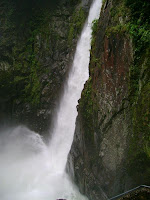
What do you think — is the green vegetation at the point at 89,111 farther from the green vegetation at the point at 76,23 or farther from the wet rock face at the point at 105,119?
the green vegetation at the point at 76,23

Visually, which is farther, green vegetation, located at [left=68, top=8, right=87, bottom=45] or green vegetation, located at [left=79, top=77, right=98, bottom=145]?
green vegetation, located at [left=68, top=8, right=87, bottom=45]

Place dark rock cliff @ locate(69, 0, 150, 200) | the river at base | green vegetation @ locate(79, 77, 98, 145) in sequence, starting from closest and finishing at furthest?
1. dark rock cliff @ locate(69, 0, 150, 200)
2. green vegetation @ locate(79, 77, 98, 145)
3. the river at base

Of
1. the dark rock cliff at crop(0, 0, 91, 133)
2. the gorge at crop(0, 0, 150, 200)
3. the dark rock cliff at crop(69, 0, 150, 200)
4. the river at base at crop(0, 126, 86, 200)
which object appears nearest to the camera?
the dark rock cliff at crop(69, 0, 150, 200)

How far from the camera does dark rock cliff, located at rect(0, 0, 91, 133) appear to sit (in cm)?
1284

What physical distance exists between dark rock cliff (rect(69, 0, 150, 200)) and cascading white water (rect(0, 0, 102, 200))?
2577 mm

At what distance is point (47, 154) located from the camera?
38.8 ft

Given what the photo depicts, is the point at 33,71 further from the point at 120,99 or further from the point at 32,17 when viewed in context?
the point at 120,99

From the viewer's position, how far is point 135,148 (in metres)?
4.82

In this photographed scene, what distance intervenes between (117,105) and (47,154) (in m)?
7.81

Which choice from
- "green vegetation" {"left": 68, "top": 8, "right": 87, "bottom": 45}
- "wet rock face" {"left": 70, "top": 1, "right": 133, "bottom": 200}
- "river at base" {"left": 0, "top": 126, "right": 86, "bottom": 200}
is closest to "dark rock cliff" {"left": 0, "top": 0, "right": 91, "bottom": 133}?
"green vegetation" {"left": 68, "top": 8, "right": 87, "bottom": 45}

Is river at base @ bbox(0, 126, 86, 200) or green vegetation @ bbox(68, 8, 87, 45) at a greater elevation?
green vegetation @ bbox(68, 8, 87, 45)

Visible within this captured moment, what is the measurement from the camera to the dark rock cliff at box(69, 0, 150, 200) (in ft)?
15.3

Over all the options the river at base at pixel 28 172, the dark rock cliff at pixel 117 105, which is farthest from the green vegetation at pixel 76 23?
the river at base at pixel 28 172

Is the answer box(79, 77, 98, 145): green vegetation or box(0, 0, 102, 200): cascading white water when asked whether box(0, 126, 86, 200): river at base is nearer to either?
box(0, 0, 102, 200): cascading white water
